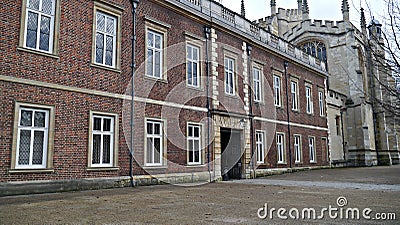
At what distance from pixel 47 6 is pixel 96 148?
207 inches

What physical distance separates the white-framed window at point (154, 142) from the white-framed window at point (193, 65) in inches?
120

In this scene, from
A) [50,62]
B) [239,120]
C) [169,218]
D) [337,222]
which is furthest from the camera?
[239,120]

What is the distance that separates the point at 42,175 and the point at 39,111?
6.83 feet

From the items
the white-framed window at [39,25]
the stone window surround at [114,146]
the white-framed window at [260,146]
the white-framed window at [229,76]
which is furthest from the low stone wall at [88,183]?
the white-framed window at [260,146]

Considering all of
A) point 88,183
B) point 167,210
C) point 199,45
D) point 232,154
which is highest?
point 199,45

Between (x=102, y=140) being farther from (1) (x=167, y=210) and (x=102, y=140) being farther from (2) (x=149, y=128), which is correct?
(1) (x=167, y=210)

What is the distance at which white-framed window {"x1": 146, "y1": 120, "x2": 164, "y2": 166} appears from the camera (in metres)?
14.3

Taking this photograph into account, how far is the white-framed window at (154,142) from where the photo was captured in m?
14.3

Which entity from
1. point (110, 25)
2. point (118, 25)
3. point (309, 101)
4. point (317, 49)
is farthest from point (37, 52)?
point (317, 49)

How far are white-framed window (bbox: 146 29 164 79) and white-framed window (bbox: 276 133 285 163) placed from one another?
35.4ft

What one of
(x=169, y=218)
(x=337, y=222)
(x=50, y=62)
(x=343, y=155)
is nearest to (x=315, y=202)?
(x=337, y=222)

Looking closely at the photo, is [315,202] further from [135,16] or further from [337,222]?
[135,16]

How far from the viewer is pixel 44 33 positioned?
1162 centimetres

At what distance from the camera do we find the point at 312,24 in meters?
38.1
